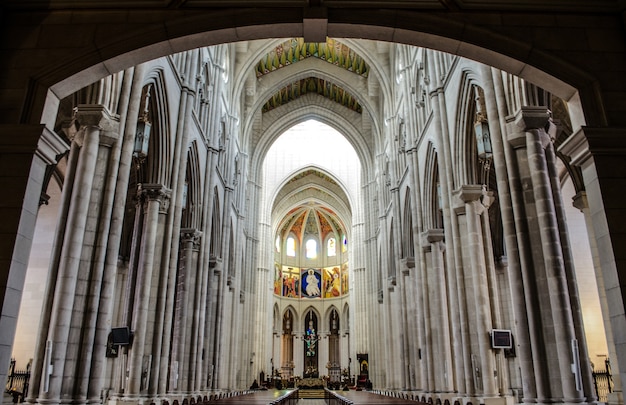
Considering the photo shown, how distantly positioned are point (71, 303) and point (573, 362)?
8.69m

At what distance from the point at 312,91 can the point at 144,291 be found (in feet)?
87.7

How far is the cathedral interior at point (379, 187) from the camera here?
6512 millimetres

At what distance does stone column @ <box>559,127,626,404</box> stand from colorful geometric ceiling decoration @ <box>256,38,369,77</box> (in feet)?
87.6

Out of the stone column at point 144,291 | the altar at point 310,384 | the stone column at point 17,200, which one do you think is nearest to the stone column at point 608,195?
the stone column at point 17,200

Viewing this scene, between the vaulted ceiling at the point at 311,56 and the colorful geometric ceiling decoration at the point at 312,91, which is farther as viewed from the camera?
the colorful geometric ceiling decoration at the point at 312,91

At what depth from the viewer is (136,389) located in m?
12.6

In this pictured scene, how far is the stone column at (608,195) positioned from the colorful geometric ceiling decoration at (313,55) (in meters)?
26.7

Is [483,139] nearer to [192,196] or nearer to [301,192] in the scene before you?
[192,196]

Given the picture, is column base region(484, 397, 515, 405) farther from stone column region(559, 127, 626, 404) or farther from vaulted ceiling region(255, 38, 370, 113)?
vaulted ceiling region(255, 38, 370, 113)

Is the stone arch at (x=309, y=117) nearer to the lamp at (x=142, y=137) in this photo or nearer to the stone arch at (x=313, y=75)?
the stone arch at (x=313, y=75)

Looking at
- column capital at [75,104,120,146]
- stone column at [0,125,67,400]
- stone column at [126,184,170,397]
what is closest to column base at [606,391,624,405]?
stone column at [126,184,170,397]

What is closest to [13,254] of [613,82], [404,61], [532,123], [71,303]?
[71,303]

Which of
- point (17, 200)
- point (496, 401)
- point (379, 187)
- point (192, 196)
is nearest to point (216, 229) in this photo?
point (192, 196)

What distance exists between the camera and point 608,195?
6.06 metres
